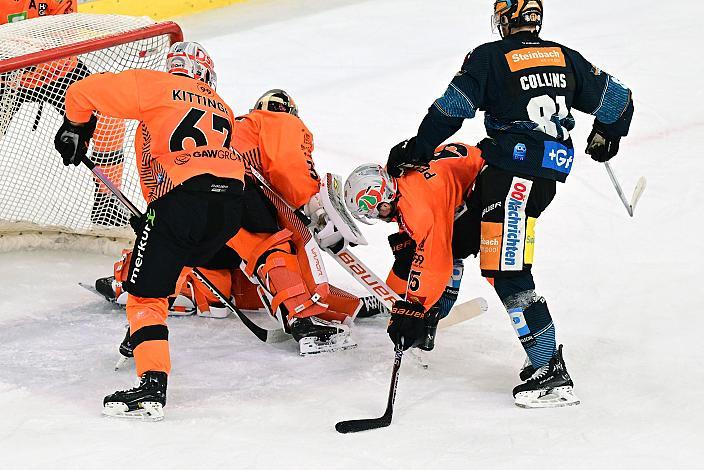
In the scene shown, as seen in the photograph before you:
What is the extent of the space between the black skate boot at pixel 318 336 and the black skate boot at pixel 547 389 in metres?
0.64

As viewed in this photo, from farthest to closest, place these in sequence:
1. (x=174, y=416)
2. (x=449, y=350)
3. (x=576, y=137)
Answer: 1. (x=576, y=137)
2. (x=449, y=350)
3. (x=174, y=416)

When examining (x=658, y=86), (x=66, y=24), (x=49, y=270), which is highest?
(x=66, y=24)

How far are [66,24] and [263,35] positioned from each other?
2838 millimetres

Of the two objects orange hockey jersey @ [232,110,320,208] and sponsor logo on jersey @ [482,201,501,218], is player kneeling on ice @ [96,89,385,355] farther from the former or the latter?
sponsor logo on jersey @ [482,201,501,218]

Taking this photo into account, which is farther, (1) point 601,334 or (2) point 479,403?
(1) point 601,334

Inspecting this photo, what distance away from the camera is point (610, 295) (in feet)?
12.2

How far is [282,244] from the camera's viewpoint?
11.2 ft

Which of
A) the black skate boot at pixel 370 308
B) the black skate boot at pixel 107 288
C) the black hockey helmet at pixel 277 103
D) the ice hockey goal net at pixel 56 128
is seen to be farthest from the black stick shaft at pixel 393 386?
the ice hockey goal net at pixel 56 128

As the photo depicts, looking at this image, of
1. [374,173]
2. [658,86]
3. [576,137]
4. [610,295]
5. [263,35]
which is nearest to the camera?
[374,173]

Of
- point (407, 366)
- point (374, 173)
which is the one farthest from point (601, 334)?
point (374, 173)

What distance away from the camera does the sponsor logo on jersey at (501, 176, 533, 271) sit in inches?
111

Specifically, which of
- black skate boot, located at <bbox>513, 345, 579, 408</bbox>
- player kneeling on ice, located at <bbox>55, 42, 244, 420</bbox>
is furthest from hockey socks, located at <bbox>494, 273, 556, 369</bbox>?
player kneeling on ice, located at <bbox>55, 42, 244, 420</bbox>

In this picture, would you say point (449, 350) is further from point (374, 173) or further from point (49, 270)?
point (49, 270)

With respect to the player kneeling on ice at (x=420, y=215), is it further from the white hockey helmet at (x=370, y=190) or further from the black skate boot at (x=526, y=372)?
the black skate boot at (x=526, y=372)
